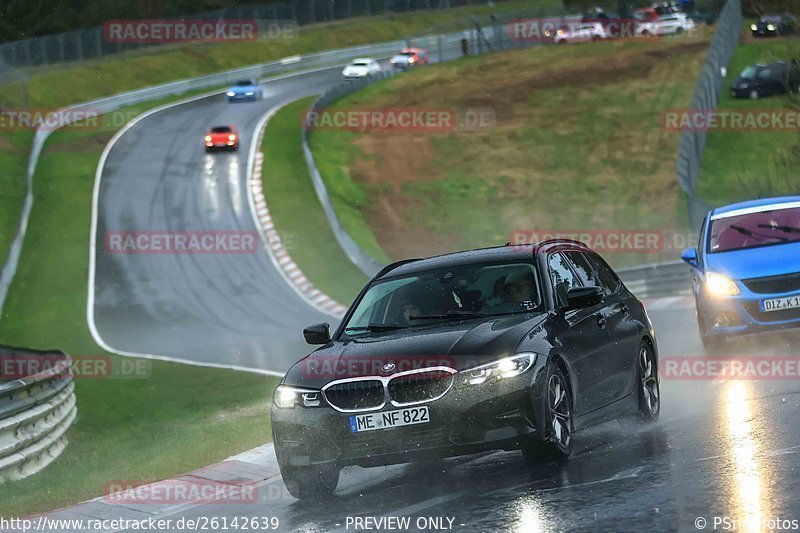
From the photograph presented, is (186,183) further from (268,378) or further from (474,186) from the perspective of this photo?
(268,378)

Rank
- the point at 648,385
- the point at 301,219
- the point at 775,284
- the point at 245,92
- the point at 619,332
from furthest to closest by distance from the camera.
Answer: the point at 245,92
the point at 301,219
the point at 775,284
the point at 648,385
the point at 619,332

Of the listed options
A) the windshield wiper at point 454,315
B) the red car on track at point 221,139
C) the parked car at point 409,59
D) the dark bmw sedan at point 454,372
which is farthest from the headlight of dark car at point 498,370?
the parked car at point 409,59

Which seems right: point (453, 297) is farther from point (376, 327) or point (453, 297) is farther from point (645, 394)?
point (645, 394)

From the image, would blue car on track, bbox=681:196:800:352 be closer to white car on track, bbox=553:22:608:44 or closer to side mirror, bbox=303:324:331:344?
side mirror, bbox=303:324:331:344

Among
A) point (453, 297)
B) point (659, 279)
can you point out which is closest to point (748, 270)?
point (453, 297)

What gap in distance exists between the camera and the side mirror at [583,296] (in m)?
9.69

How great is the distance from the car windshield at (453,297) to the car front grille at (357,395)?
1008mm

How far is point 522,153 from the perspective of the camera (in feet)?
164

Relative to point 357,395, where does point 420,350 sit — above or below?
above

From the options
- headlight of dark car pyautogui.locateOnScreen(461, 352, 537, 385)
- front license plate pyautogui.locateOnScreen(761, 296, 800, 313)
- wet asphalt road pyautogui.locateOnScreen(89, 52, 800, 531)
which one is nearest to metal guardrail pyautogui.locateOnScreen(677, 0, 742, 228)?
wet asphalt road pyautogui.locateOnScreen(89, 52, 800, 531)

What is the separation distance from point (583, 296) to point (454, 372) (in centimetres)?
143

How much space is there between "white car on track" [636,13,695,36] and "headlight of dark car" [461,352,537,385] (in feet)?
232

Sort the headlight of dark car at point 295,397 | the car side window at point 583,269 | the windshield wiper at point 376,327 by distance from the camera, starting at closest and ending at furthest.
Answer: the headlight of dark car at point 295,397, the windshield wiper at point 376,327, the car side window at point 583,269

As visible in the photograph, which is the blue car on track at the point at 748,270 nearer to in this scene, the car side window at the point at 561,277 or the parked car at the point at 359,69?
the car side window at the point at 561,277
